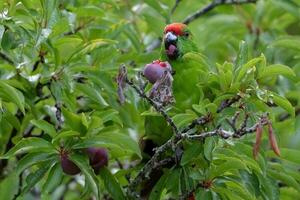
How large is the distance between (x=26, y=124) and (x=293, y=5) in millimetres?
1288

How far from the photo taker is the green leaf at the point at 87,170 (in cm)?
220

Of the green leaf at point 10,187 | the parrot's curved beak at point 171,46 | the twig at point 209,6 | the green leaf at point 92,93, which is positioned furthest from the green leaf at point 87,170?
the twig at point 209,6

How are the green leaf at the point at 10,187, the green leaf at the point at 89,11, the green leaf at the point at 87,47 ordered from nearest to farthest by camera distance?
the green leaf at the point at 87,47 → the green leaf at the point at 89,11 → the green leaf at the point at 10,187

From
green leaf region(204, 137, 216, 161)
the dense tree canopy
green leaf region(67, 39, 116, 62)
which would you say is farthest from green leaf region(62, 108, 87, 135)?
green leaf region(204, 137, 216, 161)

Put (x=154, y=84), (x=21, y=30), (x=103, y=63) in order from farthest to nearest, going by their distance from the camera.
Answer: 1. (x=103, y=63)
2. (x=21, y=30)
3. (x=154, y=84)

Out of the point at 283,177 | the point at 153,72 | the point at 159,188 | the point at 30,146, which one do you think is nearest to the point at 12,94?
the point at 30,146

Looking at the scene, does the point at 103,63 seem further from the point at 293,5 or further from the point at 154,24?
the point at 293,5

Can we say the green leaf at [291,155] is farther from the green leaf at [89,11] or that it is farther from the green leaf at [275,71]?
the green leaf at [89,11]

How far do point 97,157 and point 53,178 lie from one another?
0.18 metres

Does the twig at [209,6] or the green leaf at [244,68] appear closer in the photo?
the green leaf at [244,68]

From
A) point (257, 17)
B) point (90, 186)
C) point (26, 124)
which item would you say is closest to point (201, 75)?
point (90, 186)

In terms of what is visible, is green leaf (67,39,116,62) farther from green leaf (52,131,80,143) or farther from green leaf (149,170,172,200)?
green leaf (149,170,172,200)

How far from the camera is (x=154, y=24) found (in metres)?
3.05

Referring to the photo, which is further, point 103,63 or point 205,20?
point 205,20
